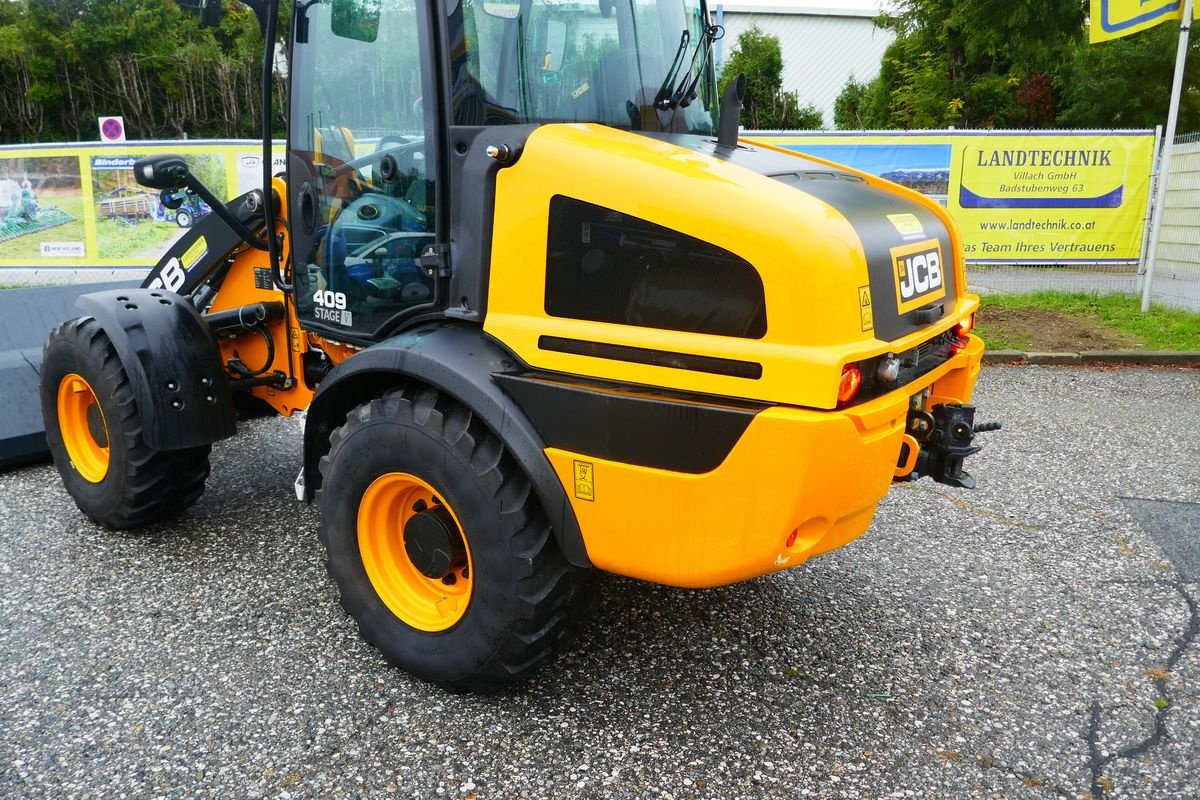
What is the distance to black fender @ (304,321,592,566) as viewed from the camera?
106 inches

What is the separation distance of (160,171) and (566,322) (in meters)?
1.88

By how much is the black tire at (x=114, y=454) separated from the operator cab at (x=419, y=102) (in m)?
0.99

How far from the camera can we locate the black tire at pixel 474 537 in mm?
2732

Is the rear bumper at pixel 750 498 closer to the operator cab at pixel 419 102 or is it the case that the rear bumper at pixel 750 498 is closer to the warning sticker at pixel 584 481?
the warning sticker at pixel 584 481

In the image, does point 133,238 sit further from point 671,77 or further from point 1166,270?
point 1166,270

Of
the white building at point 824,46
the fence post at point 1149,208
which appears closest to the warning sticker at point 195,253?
the fence post at point 1149,208

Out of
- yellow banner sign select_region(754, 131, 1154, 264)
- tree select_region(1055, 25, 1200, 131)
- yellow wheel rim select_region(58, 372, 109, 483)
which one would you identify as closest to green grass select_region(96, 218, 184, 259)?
yellow banner sign select_region(754, 131, 1154, 264)

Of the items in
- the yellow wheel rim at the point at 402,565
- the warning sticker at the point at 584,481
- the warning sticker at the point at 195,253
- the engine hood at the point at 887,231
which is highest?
the engine hood at the point at 887,231

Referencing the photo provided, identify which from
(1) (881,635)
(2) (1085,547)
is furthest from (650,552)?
(2) (1085,547)

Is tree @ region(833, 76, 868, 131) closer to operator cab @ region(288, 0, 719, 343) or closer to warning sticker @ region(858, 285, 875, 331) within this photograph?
operator cab @ region(288, 0, 719, 343)

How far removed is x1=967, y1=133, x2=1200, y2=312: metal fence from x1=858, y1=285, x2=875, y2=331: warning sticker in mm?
9148

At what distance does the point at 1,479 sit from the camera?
200 inches

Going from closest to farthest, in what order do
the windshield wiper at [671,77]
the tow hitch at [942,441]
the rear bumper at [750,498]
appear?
the rear bumper at [750,498], the tow hitch at [942,441], the windshield wiper at [671,77]

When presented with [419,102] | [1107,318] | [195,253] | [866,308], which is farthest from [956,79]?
[866,308]
